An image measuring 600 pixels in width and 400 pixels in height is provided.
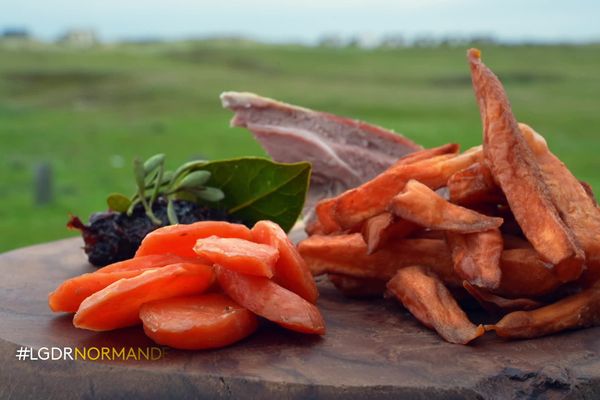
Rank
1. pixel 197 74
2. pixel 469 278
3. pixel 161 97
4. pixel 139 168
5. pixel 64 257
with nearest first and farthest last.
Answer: pixel 469 278
pixel 139 168
pixel 64 257
pixel 161 97
pixel 197 74

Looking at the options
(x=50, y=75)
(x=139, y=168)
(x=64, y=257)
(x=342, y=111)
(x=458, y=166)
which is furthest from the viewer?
(x=50, y=75)

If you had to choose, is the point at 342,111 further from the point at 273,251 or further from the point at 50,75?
the point at 273,251

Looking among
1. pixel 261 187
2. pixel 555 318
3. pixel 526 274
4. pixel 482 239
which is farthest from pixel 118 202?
pixel 555 318

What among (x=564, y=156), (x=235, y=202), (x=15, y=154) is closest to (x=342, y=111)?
(x=564, y=156)

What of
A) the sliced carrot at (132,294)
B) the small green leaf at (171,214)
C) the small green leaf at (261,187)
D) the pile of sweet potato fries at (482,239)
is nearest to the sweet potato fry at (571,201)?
the pile of sweet potato fries at (482,239)

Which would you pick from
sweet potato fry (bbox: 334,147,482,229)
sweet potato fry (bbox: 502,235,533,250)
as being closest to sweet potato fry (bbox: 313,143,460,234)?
sweet potato fry (bbox: 334,147,482,229)

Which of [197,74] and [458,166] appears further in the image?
[197,74]
